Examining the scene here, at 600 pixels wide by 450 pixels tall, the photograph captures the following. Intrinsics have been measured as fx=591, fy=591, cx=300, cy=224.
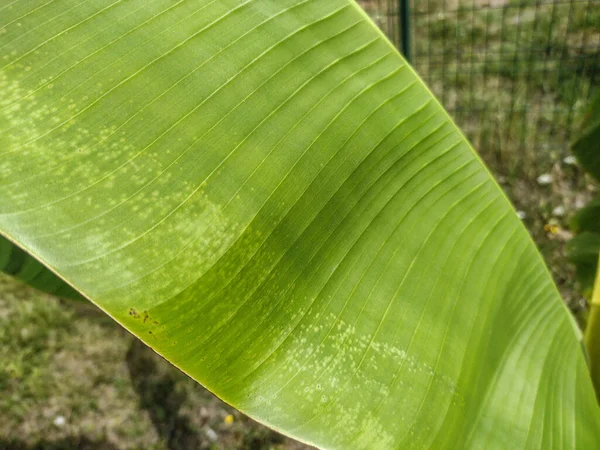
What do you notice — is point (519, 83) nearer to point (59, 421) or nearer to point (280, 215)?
point (59, 421)

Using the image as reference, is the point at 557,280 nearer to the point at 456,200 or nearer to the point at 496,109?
the point at 496,109

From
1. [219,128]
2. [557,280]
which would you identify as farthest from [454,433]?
[557,280]

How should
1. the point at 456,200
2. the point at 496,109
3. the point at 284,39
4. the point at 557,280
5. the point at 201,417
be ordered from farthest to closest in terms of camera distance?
the point at 496,109 → the point at 557,280 → the point at 201,417 → the point at 456,200 → the point at 284,39

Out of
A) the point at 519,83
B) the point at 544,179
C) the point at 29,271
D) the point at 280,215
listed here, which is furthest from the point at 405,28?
the point at 280,215

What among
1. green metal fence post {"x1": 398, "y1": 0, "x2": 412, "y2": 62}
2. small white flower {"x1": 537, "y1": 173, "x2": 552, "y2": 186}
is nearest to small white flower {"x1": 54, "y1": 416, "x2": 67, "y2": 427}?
green metal fence post {"x1": 398, "y1": 0, "x2": 412, "y2": 62}

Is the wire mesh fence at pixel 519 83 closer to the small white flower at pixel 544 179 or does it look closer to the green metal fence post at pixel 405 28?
the small white flower at pixel 544 179
